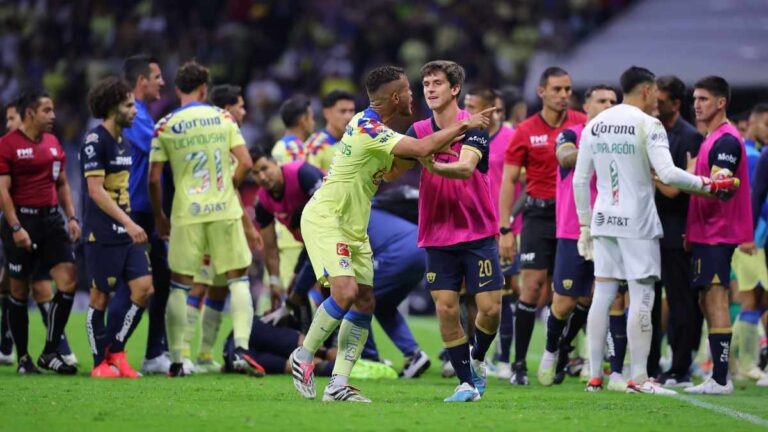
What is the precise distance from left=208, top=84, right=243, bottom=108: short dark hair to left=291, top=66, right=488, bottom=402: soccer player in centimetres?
383

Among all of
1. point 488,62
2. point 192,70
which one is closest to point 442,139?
point 192,70

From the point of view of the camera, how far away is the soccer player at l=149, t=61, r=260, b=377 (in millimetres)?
11016

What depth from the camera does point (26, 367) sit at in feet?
37.6

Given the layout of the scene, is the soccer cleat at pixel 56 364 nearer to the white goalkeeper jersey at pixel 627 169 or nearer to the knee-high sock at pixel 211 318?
the knee-high sock at pixel 211 318

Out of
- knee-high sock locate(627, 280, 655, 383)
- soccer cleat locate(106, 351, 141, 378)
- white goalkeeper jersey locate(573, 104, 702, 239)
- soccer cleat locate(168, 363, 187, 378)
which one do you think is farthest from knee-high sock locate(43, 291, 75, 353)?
knee-high sock locate(627, 280, 655, 383)

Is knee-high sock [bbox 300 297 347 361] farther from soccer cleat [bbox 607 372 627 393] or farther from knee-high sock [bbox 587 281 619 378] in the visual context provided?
soccer cleat [bbox 607 372 627 393]

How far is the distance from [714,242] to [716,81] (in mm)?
1312

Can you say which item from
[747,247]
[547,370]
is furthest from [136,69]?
[747,247]

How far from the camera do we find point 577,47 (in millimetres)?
25047

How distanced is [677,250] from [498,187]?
9.03 feet

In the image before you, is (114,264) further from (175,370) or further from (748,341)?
(748,341)

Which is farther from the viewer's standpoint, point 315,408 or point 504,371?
point 504,371

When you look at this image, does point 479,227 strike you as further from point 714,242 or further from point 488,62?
point 488,62

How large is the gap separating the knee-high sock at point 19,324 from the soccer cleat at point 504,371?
434 centimetres
